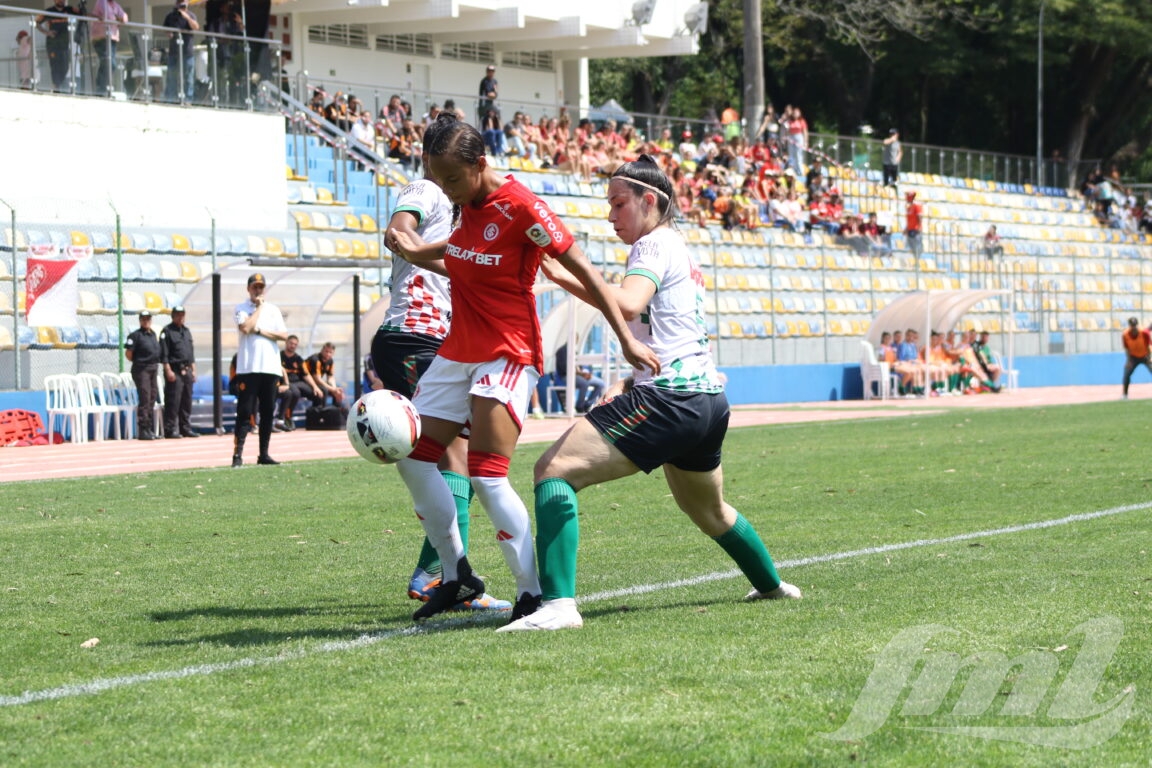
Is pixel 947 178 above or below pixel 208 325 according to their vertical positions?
above

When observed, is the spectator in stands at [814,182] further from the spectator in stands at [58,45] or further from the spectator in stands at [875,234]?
the spectator in stands at [58,45]

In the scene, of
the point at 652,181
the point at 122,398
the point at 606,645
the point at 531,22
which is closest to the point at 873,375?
the point at 531,22

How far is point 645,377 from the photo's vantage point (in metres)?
6.34

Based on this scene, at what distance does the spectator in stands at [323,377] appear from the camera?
23188 millimetres

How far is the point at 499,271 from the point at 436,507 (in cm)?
101

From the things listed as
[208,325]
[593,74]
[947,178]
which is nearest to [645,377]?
[208,325]

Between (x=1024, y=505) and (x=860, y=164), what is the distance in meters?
32.5

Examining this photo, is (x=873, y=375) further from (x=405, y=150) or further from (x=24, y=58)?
(x=24, y=58)

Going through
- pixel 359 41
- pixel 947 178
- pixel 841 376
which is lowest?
pixel 841 376

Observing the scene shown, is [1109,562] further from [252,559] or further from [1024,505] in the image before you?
[252,559]

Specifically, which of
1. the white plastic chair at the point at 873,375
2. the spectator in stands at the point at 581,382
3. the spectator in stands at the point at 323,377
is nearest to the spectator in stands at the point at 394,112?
the spectator in stands at the point at 581,382

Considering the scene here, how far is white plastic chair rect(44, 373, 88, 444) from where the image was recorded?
20984 mm

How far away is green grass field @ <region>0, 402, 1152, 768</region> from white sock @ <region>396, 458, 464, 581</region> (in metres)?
0.27

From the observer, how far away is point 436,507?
6.58 meters
